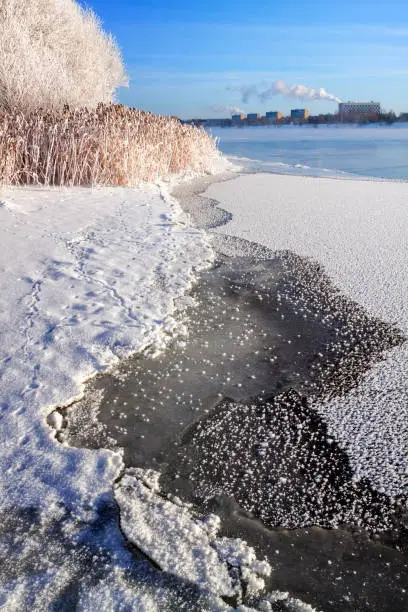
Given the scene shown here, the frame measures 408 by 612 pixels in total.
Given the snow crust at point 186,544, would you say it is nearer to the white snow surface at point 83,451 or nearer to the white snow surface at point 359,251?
the white snow surface at point 83,451

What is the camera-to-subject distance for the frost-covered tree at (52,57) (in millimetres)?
9234

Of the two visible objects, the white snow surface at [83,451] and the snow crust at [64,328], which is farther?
the snow crust at [64,328]

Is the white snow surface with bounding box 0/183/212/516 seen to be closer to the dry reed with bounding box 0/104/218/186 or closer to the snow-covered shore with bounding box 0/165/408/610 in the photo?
the snow-covered shore with bounding box 0/165/408/610

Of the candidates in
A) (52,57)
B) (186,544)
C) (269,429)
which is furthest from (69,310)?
(52,57)

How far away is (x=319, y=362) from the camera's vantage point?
2.53 meters

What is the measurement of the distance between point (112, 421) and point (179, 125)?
925 centimetres

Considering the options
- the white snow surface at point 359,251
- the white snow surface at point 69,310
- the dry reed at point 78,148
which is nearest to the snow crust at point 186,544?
the white snow surface at point 69,310

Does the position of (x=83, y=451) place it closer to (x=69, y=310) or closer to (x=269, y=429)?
(x=269, y=429)

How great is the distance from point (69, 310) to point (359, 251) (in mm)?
→ 2589

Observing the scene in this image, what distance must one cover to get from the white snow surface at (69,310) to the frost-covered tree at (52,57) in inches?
181

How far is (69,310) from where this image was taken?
297 centimetres

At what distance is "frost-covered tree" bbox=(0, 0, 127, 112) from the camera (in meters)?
9.23

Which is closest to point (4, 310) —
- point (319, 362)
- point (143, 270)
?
point (143, 270)

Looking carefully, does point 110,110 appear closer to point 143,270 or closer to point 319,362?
point 143,270
